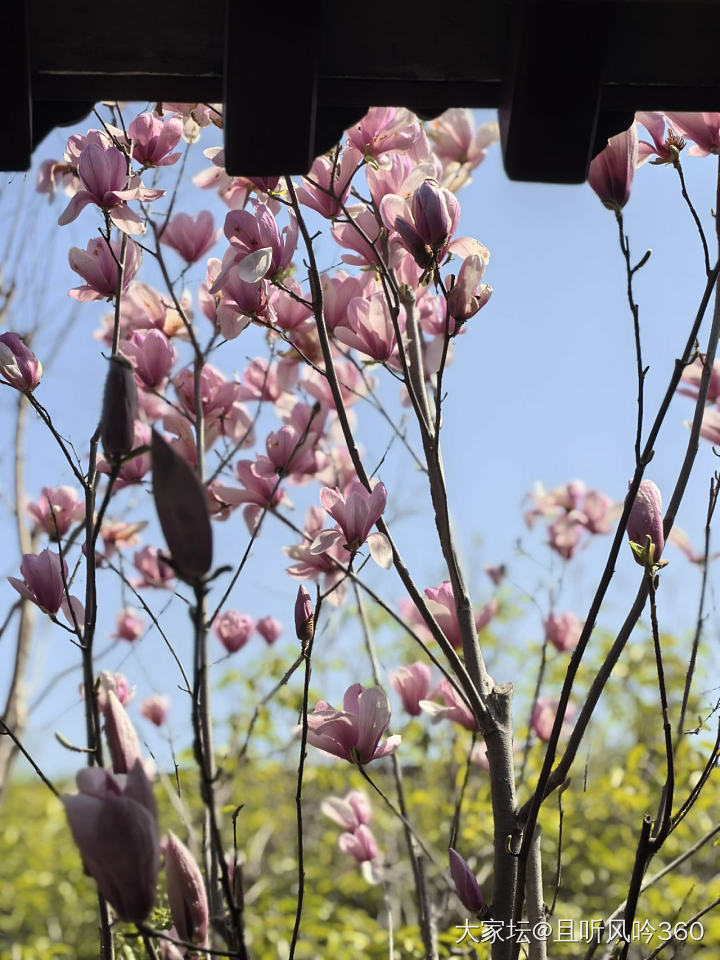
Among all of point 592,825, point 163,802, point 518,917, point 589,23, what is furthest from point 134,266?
point 592,825

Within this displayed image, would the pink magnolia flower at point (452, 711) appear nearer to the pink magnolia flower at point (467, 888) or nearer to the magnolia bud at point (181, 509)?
the pink magnolia flower at point (467, 888)

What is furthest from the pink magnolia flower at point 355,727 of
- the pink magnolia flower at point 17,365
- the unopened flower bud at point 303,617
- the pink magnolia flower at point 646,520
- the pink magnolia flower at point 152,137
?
the pink magnolia flower at point 152,137

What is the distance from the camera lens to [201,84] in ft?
2.63

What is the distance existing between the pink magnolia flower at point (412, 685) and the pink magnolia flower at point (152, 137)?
91cm

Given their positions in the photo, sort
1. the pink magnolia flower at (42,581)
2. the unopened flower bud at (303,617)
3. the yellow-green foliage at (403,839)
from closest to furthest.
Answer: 1. the unopened flower bud at (303,617)
2. the pink magnolia flower at (42,581)
3. the yellow-green foliage at (403,839)

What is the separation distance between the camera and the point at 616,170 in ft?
3.44

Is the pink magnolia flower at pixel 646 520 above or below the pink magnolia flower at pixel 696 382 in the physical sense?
below

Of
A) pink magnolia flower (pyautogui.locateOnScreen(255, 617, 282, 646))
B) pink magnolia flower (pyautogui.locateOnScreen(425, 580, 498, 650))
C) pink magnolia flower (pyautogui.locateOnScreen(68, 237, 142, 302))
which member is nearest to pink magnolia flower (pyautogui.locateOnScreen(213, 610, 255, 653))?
pink magnolia flower (pyautogui.locateOnScreen(255, 617, 282, 646))

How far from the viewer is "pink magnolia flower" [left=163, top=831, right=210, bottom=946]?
2.89ft

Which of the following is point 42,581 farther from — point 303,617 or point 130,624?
point 130,624

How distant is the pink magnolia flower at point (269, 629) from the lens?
204 centimetres

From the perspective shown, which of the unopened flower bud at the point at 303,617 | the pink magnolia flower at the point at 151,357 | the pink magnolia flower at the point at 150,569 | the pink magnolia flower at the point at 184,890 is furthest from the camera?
the pink magnolia flower at the point at 150,569

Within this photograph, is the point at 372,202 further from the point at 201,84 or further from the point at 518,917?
the point at 518,917

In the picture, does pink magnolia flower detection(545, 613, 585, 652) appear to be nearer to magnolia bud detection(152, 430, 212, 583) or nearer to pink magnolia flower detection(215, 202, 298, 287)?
pink magnolia flower detection(215, 202, 298, 287)
